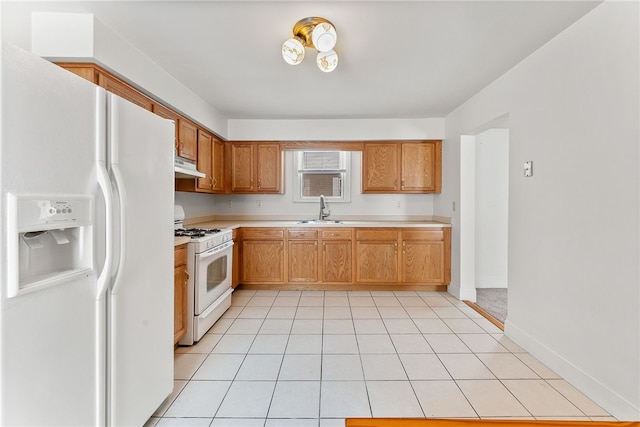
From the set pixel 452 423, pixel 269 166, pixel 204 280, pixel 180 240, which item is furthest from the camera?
pixel 269 166

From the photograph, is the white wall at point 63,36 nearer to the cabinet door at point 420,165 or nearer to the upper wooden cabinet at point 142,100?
the upper wooden cabinet at point 142,100

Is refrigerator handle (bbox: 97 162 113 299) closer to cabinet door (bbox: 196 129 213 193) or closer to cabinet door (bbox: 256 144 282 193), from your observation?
cabinet door (bbox: 196 129 213 193)

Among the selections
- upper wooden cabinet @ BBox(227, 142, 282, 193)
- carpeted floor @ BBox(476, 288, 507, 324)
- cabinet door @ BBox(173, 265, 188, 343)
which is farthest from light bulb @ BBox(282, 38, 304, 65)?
carpeted floor @ BBox(476, 288, 507, 324)

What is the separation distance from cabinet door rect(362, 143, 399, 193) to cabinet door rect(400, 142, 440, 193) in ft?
0.36

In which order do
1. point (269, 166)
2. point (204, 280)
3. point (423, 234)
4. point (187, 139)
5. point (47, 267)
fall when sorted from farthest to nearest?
1. point (269, 166)
2. point (423, 234)
3. point (187, 139)
4. point (204, 280)
5. point (47, 267)

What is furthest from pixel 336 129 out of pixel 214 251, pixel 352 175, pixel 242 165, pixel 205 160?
pixel 214 251

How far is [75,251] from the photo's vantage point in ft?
3.60

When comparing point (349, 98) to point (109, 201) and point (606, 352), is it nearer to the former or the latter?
point (109, 201)

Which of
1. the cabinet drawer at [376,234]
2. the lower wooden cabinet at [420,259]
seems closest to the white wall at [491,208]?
the lower wooden cabinet at [420,259]

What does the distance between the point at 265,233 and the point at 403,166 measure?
6.95ft

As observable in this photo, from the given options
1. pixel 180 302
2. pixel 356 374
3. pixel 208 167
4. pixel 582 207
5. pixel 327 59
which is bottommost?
pixel 356 374

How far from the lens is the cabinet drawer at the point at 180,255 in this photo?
2.16 meters

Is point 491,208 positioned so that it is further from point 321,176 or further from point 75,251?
point 75,251

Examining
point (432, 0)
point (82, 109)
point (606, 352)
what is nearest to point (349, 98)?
point (432, 0)
